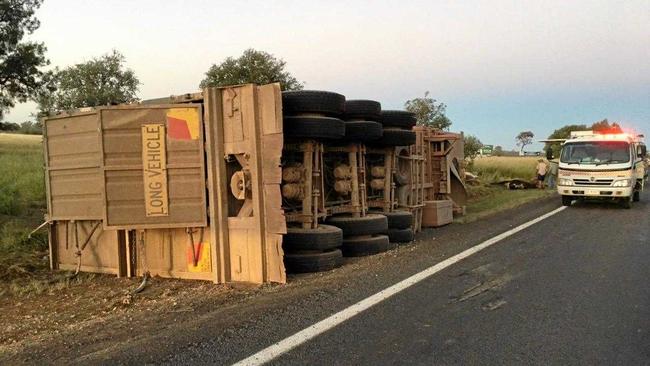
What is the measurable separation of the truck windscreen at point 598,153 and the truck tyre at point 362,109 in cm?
1012

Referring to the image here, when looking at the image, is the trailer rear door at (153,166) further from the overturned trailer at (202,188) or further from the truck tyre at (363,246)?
the truck tyre at (363,246)

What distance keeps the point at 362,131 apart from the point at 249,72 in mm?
23777

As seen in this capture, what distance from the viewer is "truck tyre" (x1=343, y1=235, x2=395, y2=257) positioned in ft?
28.1

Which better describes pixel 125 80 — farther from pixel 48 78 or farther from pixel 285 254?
pixel 285 254

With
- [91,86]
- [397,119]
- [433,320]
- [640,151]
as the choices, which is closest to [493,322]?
[433,320]

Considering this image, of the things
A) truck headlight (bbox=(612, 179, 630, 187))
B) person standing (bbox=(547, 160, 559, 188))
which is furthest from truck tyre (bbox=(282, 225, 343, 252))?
person standing (bbox=(547, 160, 559, 188))

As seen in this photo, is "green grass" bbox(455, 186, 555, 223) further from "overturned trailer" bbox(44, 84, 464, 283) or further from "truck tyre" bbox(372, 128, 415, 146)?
"overturned trailer" bbox(44, 84, 464, 283)

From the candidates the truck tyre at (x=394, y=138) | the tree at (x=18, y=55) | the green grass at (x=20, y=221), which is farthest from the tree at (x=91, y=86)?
the truck tyre at (x=394, y=138)

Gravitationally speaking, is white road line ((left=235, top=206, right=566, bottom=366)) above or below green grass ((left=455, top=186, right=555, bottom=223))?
below

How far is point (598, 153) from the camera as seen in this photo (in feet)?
54.0

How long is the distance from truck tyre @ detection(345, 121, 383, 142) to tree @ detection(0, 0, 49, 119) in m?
24.9

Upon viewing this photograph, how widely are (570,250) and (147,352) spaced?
700 centimetres

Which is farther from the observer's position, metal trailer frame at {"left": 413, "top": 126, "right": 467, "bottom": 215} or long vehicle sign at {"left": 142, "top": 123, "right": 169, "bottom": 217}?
metal trailer frame at {"left": 413, "top": 126, "right": 467, "bottom": 215}

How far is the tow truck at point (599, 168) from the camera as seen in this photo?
15734 mm
